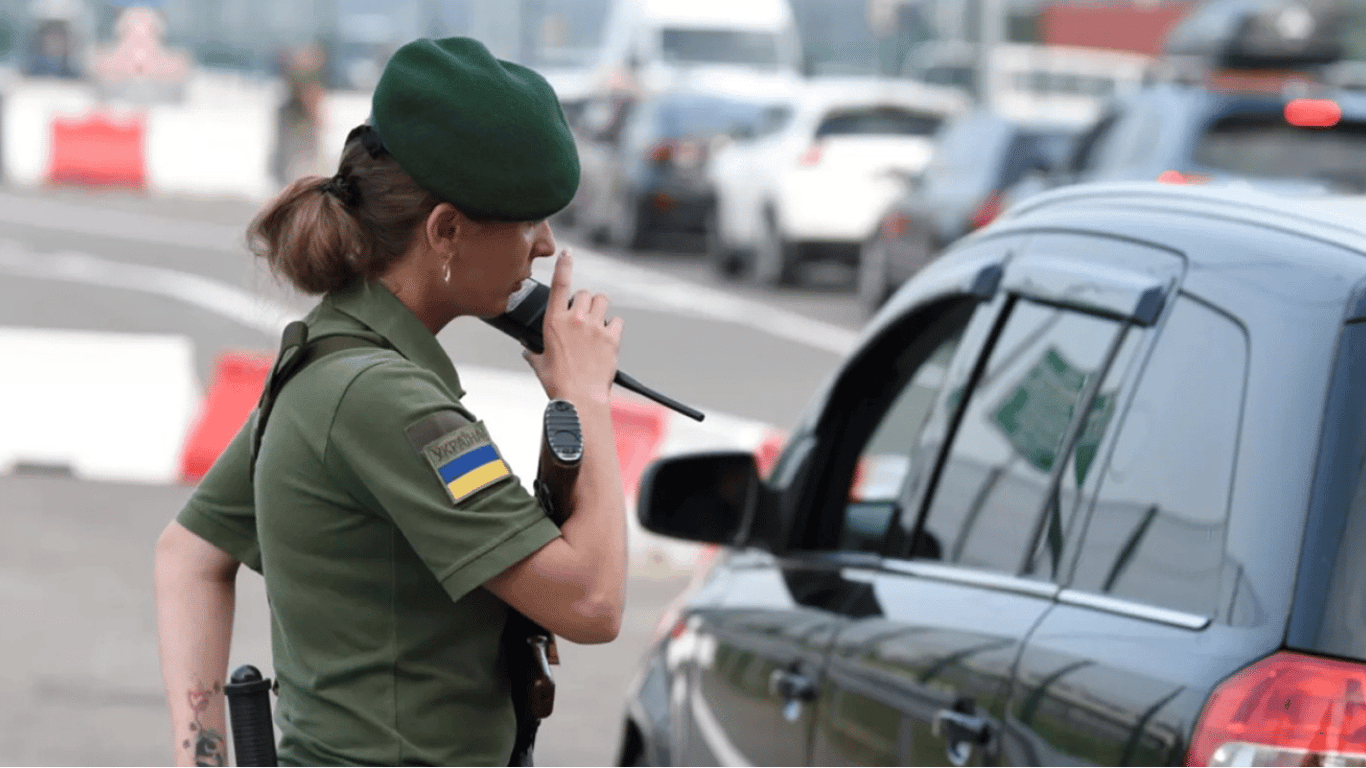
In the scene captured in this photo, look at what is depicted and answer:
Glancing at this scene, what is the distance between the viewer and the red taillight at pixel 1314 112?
12.3 meters

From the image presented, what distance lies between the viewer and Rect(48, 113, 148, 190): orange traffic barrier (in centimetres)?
3328

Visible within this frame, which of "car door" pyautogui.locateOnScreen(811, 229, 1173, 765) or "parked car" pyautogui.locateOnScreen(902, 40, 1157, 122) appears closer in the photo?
"car door" pyautogui.locateOnScreen(811, 229, 1173, 765)

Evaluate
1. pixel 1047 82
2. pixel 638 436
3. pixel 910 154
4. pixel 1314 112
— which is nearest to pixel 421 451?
pixel 638 436

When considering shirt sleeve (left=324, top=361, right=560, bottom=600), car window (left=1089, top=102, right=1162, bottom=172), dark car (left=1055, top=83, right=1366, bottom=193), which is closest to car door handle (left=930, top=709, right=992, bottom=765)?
shirt sleeve (left=324, top=361, right=560, bottom=600)

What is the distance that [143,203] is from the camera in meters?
31.6

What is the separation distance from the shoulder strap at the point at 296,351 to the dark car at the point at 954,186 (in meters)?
14.8

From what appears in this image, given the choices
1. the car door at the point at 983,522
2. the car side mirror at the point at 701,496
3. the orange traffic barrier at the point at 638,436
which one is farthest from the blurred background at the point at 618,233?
the car door at the point at 983,522

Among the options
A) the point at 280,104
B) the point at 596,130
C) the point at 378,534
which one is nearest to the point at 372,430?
the point at 378,534

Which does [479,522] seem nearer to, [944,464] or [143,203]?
[944,464]

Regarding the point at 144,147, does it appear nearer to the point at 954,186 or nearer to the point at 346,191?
the point at 954,186

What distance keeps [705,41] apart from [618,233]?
801 centimetres

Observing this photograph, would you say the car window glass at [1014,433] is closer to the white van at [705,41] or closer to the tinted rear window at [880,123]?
the tinted rear window at [880,123]

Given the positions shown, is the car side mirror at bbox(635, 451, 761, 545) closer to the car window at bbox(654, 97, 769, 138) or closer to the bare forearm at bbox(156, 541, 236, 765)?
the bare forearm at bbox(156, 541, 236, 765)

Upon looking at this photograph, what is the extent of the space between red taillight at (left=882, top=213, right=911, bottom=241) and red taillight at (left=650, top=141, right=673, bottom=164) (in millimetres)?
6558
